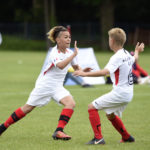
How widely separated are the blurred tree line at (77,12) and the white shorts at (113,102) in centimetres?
3421

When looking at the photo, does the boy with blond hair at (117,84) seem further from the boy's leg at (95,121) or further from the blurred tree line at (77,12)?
the blurred tree line at (77,12)

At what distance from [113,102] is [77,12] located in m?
46.3

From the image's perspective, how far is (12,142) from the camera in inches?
273

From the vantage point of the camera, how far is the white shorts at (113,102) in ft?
21.5

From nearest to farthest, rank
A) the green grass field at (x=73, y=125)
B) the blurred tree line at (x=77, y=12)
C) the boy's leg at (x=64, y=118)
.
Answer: the green grass field at (x=73, y=125) → the boy's leg at (x=64, y=118) → the blurred tree line at (x=77, y=12)

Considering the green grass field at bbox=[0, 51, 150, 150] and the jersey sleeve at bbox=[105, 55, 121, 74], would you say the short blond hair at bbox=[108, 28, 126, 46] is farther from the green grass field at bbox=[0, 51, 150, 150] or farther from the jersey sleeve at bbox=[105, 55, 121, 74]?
the green grass field at bbox=[0, 51, 150, 150]

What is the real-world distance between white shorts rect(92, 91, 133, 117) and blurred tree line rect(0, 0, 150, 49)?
34.2 meters

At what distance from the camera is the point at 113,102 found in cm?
656

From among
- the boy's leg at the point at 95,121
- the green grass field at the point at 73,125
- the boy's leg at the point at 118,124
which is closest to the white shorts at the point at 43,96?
the green grass field at the point at 73,125

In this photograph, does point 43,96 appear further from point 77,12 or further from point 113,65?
point 77,12

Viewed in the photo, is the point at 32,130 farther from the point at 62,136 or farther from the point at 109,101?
the point at 109,101

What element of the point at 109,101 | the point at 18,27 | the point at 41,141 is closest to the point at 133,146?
the point at 109,101

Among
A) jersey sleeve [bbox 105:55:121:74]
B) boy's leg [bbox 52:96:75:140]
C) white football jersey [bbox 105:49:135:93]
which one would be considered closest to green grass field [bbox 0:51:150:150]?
boy's leg [bbox 52:96:75:140]

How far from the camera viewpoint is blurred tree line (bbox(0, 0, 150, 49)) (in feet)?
138
